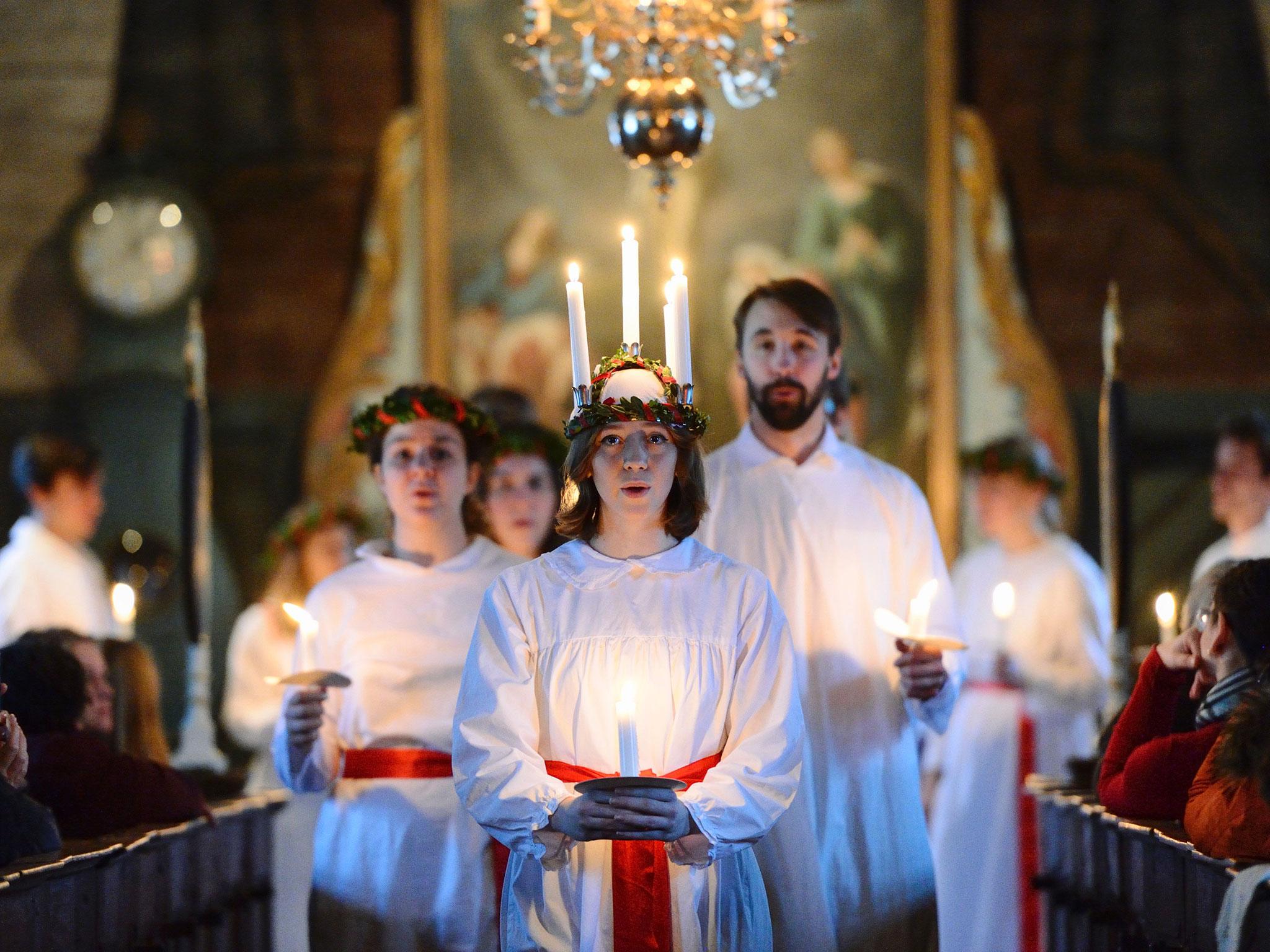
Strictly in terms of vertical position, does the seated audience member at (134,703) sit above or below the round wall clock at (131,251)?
below

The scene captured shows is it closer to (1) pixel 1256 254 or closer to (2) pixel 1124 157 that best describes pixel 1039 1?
(2) pixel 1124 157

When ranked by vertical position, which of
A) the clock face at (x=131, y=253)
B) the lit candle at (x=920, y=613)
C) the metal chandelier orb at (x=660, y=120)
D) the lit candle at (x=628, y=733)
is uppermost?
the clock face at (x=131, y=253)

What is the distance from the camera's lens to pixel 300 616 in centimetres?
457

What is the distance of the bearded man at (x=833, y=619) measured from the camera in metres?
4.50

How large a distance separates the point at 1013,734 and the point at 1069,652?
19.0 inches

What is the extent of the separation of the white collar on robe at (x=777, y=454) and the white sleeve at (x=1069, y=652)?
3.38 m

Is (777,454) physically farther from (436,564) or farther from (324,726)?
(324,726)

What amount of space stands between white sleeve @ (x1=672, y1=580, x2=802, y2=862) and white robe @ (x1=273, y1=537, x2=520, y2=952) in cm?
127

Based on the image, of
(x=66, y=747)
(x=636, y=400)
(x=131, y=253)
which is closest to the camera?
(x=636, y=400)

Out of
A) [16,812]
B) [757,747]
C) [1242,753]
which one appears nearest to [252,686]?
[16,812]

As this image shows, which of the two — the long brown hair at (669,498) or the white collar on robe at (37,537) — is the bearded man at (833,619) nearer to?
the long brown hair at (669,498)

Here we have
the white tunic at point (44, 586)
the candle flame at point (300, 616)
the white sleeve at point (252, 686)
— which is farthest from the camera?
the white sleeve at point (252, 686)

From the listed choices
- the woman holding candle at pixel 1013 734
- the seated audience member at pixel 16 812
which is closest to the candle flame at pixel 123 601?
the seated audience member at pixel 16 812

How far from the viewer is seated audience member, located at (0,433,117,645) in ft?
25.5
